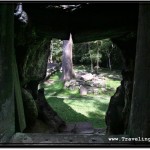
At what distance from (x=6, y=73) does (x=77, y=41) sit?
1344 millimetres

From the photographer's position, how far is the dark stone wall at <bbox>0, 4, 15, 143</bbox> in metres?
2.30

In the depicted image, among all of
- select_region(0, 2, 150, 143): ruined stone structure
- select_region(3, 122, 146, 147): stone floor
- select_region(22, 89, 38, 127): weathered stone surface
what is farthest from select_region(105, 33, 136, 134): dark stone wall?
select_region(3, 122, 146, 147): stone floor

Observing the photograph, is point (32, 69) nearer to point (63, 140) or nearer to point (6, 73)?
point (6, 73)

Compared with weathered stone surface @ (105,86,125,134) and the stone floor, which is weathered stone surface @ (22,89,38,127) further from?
the stone floor

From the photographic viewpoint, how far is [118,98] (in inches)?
156

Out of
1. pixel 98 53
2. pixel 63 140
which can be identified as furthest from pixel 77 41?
pixel 63 140

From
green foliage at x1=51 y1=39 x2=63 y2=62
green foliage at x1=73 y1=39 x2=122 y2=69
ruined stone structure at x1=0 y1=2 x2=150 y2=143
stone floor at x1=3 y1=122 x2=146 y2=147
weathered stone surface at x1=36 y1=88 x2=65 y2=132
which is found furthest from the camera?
weathered stone surface at x1=36 y1=88 x2=65 y2=132

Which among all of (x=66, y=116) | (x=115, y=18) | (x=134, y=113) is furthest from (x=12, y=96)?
(x=66, y=116)

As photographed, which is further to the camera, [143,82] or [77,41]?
[77,41]

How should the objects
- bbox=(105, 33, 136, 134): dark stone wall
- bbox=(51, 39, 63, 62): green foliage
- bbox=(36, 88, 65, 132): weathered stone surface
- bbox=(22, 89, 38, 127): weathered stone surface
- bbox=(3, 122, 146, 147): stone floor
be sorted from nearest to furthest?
bbox=(3, 122, 146, 147): stone floor → bbox=(105, 33, 136, 134): dark stone wall → bbox=(22, 89, 38, 127): weathered stone surface → bbox=(51, 39, 63, 62): green foliage → bbox=(36, 88, 65, 132): weathered stone surface

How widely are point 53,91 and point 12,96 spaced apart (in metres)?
1.57

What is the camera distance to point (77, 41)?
Answer: 11.5 feet

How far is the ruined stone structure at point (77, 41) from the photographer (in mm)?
2221

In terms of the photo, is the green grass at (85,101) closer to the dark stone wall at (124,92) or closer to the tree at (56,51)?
the dark stone wall at (124,92)
